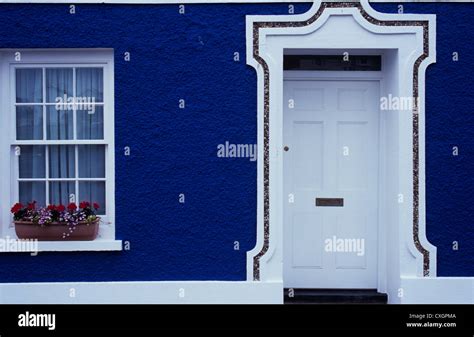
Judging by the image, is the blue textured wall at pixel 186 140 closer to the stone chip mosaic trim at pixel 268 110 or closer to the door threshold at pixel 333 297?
the stone chip mosaic trim at pixel 268 110

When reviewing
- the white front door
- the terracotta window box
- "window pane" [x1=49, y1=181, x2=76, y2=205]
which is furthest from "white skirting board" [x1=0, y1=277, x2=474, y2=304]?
"window pane" [x1=49, y1=181, x2=76, y2=205]

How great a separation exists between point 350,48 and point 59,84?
311 centimetres

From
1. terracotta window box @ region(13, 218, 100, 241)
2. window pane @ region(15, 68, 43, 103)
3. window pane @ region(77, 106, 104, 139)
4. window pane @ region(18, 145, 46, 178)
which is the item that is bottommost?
terracotta window box @ region(13, 218, 100, 241)

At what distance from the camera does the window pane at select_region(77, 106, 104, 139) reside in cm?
677

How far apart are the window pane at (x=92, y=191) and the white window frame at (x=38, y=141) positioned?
0.08 metres

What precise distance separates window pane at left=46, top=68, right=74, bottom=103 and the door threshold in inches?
126

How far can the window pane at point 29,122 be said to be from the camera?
6.79 metres

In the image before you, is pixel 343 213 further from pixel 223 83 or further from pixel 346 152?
pixel 223 83

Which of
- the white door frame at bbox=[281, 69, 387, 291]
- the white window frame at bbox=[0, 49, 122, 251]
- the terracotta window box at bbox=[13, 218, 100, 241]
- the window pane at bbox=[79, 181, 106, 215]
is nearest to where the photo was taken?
the terracotta window box at bbox=[13, 218, 100, 241]

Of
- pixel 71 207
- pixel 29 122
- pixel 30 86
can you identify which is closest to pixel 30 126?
pixel 29 122

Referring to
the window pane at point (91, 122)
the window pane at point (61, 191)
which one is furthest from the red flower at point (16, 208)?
the window pane at point (91, 122)

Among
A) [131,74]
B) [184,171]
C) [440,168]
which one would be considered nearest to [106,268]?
[184,171]

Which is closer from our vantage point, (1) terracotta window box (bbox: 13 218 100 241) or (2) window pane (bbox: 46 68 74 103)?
(1) terracotta window box (bbox: 13 218 100 241)

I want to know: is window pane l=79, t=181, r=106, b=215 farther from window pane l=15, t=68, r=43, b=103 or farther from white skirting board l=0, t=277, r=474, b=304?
window pane l=15, t=68, r=43, b=103
